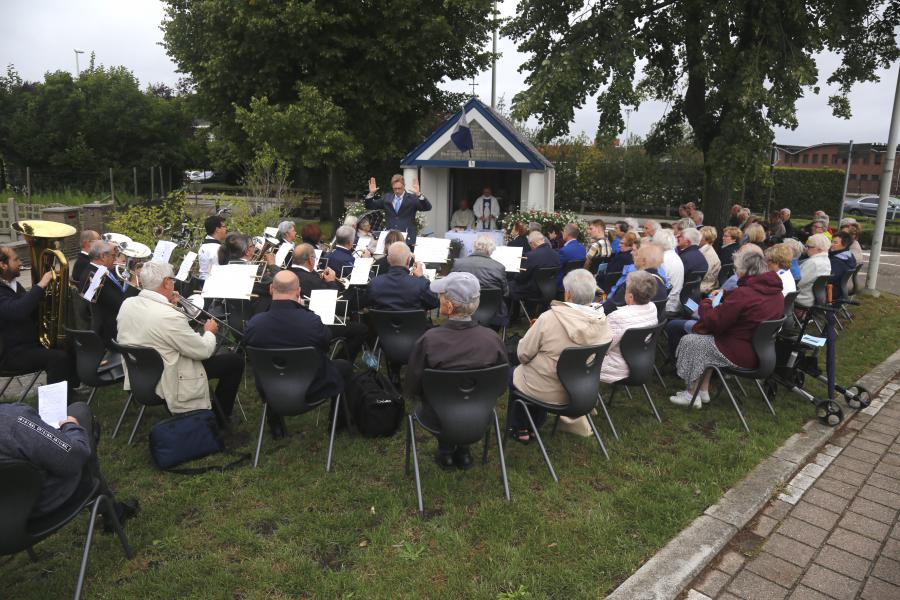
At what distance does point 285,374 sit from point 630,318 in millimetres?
2796

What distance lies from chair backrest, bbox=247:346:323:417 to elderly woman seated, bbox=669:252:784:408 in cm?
339

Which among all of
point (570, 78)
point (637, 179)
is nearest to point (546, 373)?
point (570, 78)

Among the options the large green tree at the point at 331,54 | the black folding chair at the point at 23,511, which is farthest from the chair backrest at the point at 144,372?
the large green tree at the point at 331,54

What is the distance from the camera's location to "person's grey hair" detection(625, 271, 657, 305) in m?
4.92

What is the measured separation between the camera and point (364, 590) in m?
3.17

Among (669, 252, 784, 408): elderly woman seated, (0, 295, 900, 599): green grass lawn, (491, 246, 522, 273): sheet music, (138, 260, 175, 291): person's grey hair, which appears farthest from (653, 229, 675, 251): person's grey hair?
(138, 260, 175, 291): person's grey hair

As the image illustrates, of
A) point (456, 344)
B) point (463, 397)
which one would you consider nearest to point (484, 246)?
point (456, 344)

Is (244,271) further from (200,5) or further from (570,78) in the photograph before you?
(200,5)

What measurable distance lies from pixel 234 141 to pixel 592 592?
17.4m

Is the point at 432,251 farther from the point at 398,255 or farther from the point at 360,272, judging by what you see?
the point at 398,255

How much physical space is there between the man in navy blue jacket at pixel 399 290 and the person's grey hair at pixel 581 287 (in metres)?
1.51

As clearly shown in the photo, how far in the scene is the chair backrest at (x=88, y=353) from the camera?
465 cm

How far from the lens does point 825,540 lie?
3.63 metres

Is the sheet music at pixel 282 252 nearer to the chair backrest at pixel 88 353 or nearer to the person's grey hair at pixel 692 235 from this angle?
the chair backrest at pixel 88 353
